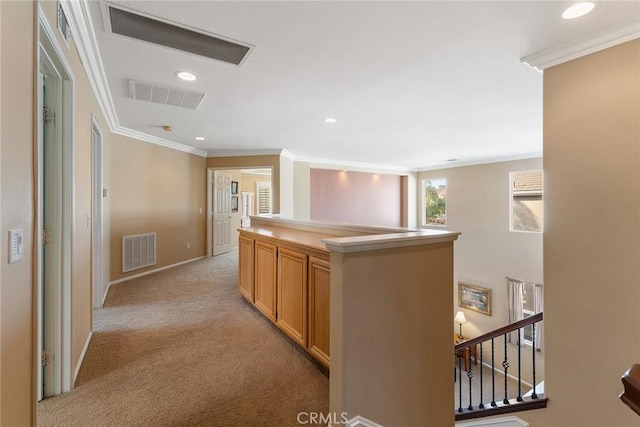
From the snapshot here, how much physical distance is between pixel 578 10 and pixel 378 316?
2233mm

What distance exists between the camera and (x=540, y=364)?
6.17 m

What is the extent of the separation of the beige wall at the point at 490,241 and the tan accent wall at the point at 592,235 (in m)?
4.86

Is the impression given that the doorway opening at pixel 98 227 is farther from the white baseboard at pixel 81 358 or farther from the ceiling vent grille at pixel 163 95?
the white baseboard at pixel 81 358

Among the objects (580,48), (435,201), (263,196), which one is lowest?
(435,201)

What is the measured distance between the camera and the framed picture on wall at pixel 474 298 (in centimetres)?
716

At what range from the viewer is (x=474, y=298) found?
7.48 metres

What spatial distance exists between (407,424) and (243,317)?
5.93ft

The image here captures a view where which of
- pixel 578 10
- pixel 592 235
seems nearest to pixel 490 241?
pixel 592 235

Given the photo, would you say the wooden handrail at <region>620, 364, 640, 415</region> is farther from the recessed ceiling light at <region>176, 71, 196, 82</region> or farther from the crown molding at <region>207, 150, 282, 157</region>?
the crown molding at <region>207, 150, 282, 157</region>

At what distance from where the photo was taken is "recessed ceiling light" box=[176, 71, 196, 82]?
263 cm

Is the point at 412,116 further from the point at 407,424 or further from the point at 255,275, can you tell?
the point at 407,424

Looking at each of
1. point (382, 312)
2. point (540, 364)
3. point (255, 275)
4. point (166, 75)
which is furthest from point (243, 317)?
point (540, 364)

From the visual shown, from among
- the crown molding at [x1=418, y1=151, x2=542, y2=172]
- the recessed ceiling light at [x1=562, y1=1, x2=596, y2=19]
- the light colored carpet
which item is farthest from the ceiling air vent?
the crown molding at [x1=418, y1=151, x2=542, y2=172]

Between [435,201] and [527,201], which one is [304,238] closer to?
[527,201]
